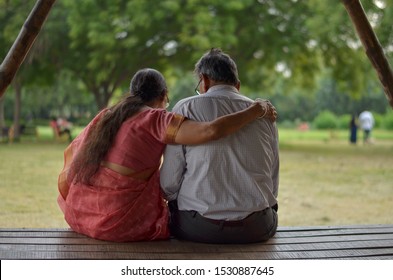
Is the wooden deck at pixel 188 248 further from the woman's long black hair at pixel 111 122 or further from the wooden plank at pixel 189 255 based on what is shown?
the woman's long black hair at pixel 111 122

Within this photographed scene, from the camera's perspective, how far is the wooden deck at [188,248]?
2432mm

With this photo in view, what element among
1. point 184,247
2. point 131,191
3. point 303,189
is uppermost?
point 131,191

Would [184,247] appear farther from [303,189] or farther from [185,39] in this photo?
[185,39]

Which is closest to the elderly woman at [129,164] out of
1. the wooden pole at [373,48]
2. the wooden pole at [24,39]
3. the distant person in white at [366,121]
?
the wooden pole at [24,39]

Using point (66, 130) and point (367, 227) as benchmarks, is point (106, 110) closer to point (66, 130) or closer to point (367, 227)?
point (367, 227)

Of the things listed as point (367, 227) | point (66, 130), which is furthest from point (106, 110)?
point (66, 130)

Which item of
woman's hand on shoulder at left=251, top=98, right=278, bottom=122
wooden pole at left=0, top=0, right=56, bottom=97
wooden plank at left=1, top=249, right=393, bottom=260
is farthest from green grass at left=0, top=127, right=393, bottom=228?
woman's hand on shoulder at left=251, top=98, right=278, bottom=122

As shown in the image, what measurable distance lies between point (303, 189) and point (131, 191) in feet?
20.0

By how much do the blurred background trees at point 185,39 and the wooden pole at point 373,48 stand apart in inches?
376

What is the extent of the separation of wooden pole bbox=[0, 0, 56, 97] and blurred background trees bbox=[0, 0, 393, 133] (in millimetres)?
10311

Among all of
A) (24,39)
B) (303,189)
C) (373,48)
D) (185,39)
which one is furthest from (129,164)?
(185,39)

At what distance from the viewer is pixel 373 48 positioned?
3035 mm

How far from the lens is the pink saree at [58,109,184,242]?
8.46 feet
